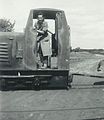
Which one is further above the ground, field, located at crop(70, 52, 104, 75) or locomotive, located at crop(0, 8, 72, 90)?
locomotive, located at crop(0, 8, 72, 90)

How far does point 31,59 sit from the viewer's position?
11.3 m

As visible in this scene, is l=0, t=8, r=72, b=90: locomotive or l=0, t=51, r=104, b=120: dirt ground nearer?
l=0, t=51, r=104, b=120: dirt ground

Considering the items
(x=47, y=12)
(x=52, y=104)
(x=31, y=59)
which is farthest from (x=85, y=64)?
(x=52, y=104)

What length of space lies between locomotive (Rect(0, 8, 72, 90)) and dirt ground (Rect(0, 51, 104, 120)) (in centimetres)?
41

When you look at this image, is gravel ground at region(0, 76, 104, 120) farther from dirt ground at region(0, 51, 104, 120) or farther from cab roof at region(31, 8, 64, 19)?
cab roof at region(31, 8, 64, 19)

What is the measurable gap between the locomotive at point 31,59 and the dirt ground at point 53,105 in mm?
411

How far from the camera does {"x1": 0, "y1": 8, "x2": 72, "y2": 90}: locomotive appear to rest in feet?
36.7

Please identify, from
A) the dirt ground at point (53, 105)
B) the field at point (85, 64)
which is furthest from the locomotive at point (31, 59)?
the field at point (85, 64)

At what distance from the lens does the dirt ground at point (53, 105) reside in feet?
22.6

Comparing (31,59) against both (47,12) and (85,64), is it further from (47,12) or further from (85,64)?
(85,64)

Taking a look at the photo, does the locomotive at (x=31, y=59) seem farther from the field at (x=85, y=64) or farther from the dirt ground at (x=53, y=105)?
the field at (x=85, y=64)

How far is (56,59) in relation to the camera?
11.6 meters

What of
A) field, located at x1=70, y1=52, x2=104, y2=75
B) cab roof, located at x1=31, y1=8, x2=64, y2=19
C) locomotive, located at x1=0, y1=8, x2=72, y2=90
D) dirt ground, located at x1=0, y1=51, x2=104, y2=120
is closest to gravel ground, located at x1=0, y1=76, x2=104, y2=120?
dirt ground, located at x1=0, y1=51, x2=104, y2=120

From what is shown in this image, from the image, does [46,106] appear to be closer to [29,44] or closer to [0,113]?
[0,113]
